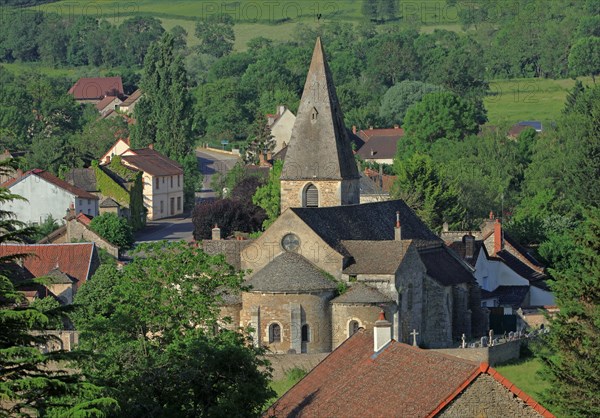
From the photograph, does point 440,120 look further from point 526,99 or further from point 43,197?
point 526,99

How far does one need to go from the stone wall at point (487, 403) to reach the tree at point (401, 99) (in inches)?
5299

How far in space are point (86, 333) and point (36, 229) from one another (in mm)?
13643

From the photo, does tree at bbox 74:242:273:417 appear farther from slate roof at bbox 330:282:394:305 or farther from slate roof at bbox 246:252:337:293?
slate roof at bbox 330:282:394:305

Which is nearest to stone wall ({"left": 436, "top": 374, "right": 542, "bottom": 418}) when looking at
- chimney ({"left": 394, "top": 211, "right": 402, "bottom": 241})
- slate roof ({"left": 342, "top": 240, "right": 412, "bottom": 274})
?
slate roof ({"left": 342, "top": 240, "right": 412, "bottom": 274})

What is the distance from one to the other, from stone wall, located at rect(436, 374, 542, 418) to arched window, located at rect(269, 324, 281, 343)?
27682 millimetres

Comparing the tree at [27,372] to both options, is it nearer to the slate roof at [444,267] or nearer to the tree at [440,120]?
the slate roof at [444,267]

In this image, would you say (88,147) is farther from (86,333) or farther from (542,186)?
(86,333)

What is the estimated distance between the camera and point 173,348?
133 ft

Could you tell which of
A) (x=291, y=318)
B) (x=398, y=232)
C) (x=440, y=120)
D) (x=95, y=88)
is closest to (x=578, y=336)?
(x=291, y=318)

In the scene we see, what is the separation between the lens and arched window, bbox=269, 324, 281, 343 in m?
61.1

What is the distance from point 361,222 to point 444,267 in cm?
380

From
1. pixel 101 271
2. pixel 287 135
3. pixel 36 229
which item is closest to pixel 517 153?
pixel 287 135

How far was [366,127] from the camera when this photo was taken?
526 ft

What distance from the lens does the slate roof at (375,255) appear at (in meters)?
61.4
